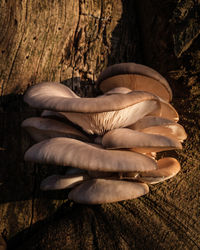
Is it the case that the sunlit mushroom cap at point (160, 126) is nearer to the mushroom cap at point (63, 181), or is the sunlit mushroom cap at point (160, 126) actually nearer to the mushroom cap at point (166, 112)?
the mushroom cap at point (166, 112)

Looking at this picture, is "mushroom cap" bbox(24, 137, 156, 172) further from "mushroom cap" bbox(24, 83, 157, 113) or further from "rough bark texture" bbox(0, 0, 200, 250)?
"rough bark texture" bbox(0, 0, 200, 250)

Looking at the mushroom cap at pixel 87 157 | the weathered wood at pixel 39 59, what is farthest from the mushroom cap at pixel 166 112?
the weathered wood at pixel 39 59

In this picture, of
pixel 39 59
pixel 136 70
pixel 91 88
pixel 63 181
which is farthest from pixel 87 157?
pixel 39 59

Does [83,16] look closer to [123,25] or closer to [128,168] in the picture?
[123,25]

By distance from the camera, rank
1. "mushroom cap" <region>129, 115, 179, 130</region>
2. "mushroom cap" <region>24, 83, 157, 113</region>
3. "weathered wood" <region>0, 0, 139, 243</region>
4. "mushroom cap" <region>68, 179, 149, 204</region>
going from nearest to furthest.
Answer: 1. "mushroom cap" <region>24, 83, 157, 113</region>
2. "mushroom cap" <region>68, 179, 149, 204</region>
3. "mushroom cap" <region>129, 115, 179, 130</region>
4. "weathered wood" <region>0, 0, 139, 243</region>

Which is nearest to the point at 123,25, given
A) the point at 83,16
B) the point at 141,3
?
the point at 141,3

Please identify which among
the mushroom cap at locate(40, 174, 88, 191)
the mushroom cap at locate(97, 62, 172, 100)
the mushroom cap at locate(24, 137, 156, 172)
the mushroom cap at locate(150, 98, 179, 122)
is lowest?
the mushroom cap at locate(40, 174, 88, 191)

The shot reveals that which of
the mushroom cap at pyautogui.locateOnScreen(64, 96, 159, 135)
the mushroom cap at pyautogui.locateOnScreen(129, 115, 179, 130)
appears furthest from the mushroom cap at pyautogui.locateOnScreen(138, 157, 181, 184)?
the mushroom cap at pyautogui.locateOnScreen(64, 96, 159, 135)
